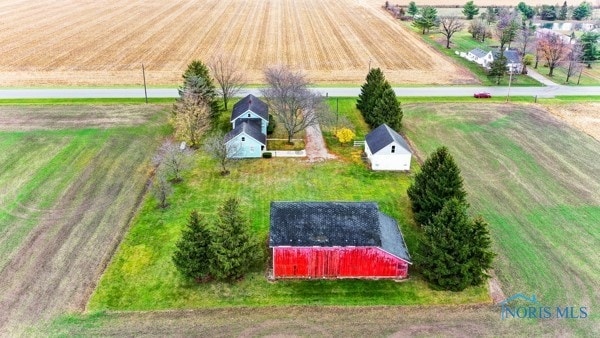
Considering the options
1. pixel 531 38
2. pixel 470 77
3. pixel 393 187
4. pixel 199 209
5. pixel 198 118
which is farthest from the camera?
pixel 531 38

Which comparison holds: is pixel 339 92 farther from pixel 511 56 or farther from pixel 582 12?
pixel 582 12

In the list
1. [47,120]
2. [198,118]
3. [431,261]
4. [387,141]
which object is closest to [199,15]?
[47,120]

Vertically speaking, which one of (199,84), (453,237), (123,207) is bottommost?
(123,207)

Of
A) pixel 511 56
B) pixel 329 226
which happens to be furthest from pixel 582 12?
pixel 329 226

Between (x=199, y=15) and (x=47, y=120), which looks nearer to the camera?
(x=47, y=120)

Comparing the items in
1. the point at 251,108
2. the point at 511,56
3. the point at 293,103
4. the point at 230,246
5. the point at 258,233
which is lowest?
the point at 258,233

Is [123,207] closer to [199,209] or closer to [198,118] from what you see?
[199,209]
